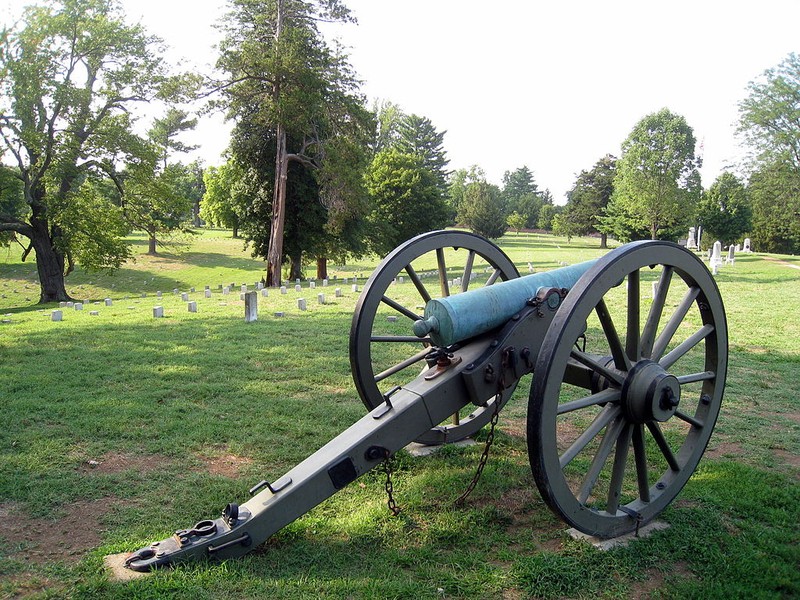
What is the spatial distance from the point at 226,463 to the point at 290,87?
1914cm

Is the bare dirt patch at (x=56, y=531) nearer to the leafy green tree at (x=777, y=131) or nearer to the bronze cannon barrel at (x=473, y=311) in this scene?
the bronze cannon barrel at (x=473, y=311)

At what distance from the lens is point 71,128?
21578mm

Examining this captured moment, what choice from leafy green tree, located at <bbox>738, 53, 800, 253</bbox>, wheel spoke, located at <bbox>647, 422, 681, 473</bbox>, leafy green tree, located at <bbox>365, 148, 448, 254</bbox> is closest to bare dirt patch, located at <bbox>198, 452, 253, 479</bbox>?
wheel spoke, located at <bbox>647, 422, 681, 473</bbox>

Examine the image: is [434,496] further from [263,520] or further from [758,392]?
[758,392]

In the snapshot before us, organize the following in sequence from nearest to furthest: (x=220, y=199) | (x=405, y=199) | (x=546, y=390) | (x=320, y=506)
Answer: (x=546, y=390)
(x=320, y=506)
(x=405, y=199)
(x=220, y=199)

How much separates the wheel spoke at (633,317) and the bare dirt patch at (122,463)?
11.4ft

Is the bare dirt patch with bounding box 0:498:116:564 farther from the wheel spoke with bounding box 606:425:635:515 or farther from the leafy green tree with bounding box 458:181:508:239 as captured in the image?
A: the leafy green tree with bounding box 458:181:508:239

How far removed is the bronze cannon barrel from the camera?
349cm

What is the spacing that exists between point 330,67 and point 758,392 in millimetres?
20470

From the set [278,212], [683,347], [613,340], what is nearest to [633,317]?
[613,340]

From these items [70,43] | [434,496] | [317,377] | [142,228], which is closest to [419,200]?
[142,228]

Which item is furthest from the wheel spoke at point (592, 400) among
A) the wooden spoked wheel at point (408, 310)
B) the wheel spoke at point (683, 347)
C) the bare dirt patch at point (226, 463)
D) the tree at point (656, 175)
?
the tree at point (656, 175)

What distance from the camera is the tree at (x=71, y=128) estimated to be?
20.7m

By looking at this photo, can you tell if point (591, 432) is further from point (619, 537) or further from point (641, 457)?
point (619, 537)
